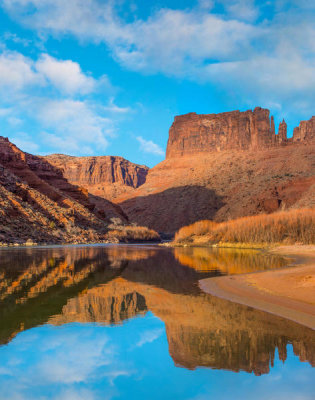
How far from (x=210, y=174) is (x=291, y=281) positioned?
287ft

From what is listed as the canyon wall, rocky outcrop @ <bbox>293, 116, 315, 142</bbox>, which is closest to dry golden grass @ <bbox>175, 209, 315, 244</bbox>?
rocky outcrop @ <bbox>293, 116, 315, 142</bbox>

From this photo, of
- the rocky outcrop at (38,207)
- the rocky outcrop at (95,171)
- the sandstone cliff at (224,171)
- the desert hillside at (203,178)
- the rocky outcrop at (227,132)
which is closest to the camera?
the rocky outcrop at (38,207)

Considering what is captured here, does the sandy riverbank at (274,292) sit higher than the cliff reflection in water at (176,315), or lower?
higher

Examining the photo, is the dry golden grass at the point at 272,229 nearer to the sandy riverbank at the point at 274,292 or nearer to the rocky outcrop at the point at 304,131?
the sandy riverbank at the point at 274,292

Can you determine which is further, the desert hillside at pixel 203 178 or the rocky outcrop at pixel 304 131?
the rocky outcrop at pixel 304 131

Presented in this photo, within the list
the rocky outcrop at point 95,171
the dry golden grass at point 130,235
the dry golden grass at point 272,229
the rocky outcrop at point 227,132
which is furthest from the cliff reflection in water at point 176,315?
the rocky outcrop at point 95,171

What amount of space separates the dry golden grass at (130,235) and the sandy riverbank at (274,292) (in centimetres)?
3495

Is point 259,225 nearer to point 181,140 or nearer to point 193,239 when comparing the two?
point 193,239

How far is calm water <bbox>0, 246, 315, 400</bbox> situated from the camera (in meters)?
3.89

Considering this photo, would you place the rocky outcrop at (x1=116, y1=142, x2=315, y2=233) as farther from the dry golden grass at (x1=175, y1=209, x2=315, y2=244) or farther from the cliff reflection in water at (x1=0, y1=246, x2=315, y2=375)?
the cliff reflection in water at (x1=0, y1=246, x2=315, y2=375)

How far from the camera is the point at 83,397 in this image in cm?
370

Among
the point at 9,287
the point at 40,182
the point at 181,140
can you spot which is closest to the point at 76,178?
the point at 181,140

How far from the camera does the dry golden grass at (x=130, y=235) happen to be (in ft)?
152

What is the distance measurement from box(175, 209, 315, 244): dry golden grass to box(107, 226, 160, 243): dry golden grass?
506 inches
